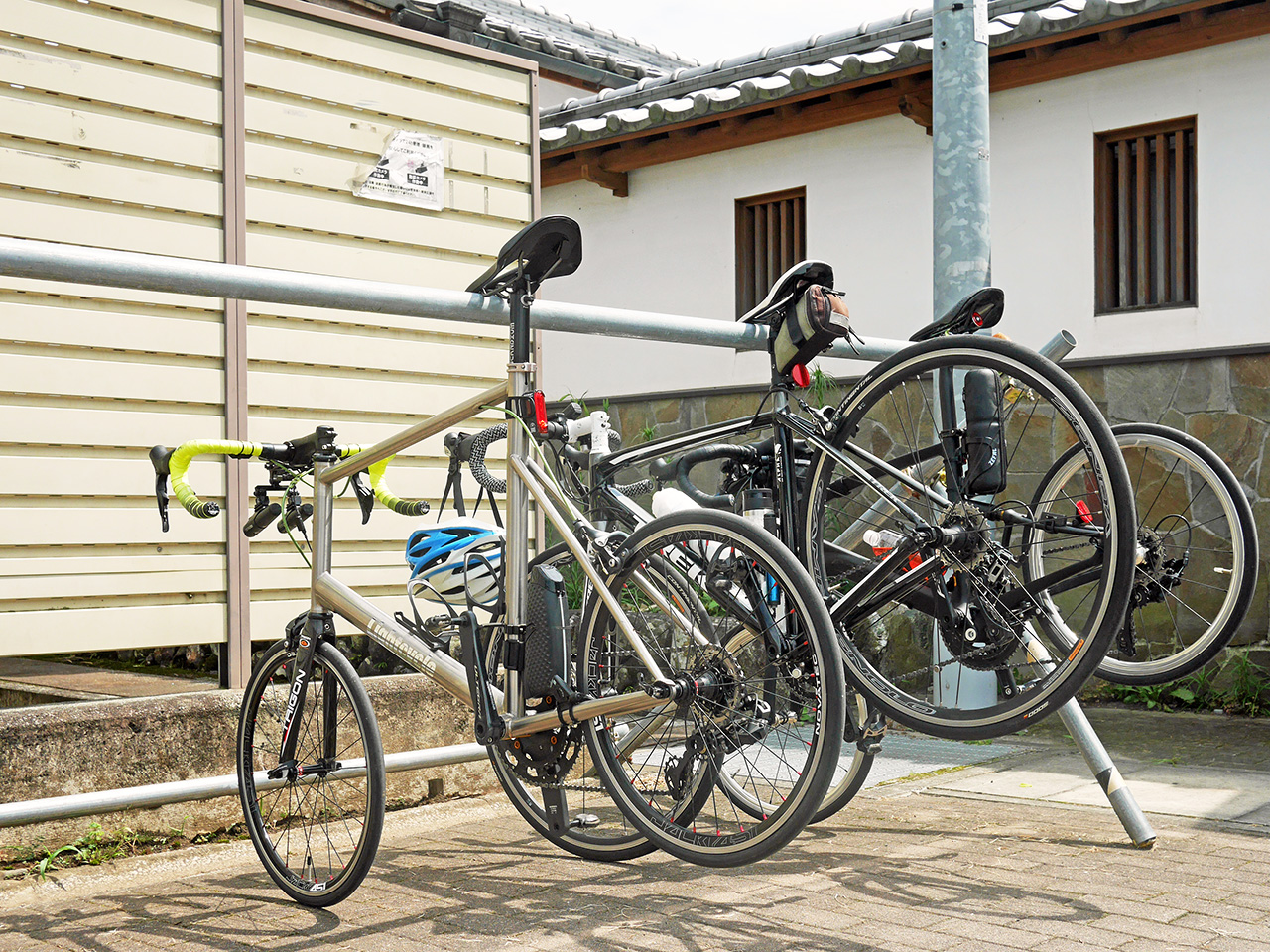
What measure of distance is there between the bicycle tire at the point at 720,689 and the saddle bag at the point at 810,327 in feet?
1.87

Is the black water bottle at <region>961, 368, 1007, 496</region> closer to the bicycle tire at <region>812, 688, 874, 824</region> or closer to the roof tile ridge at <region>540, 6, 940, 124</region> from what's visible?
the bicycle tire at <region>812, 688, 874, 824</region>

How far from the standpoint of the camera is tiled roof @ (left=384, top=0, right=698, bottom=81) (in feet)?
40.9

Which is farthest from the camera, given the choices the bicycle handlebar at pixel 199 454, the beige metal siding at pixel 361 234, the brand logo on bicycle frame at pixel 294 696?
the beige metal siding at pixel 361 234

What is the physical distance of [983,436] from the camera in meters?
2.79

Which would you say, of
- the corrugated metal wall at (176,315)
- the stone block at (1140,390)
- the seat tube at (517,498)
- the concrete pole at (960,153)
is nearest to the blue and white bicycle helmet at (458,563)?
the seat tube at (517,498)

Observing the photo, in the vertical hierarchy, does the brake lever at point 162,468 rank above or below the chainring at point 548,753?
above

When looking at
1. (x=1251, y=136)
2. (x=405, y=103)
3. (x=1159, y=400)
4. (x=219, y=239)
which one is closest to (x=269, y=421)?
(x=219, y=239)

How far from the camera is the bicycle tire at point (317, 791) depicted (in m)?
3.21

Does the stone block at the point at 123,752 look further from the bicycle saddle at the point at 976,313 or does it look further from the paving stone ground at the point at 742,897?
the bicycle saddle at the point at 976,313

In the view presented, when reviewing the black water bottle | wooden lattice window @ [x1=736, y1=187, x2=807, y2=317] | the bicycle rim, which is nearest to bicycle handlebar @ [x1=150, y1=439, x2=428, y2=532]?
the bicycle rim

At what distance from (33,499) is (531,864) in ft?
6.42

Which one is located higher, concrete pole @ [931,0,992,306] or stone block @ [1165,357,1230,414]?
concrete pole @ [931,0,992,306]

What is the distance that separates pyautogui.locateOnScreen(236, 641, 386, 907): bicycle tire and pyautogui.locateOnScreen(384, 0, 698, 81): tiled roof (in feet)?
30.8

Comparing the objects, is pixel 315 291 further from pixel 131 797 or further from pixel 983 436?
pixel 983 436
